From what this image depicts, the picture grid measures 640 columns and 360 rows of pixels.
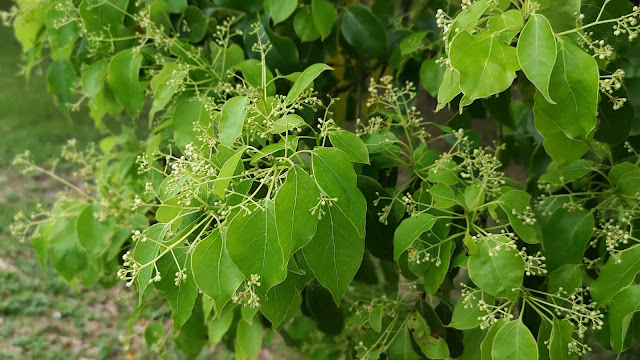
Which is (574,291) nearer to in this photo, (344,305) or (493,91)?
(493,91)

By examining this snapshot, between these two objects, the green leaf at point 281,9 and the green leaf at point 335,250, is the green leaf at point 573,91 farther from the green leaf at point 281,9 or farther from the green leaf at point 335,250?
the green leaf at point 281,9

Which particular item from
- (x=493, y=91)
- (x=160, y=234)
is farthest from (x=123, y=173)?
(x=493, y=91)

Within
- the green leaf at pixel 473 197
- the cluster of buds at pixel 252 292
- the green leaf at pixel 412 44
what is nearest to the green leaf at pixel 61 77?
the green leaf at pixel 412 44

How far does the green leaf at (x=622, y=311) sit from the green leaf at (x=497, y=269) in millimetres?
126

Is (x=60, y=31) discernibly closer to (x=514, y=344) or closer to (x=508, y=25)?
(x=508, y=25)

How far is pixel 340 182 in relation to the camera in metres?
0.73

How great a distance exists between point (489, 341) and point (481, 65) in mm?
386

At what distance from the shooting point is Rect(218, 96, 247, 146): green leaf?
791 millimetres

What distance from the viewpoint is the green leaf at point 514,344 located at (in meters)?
0.79

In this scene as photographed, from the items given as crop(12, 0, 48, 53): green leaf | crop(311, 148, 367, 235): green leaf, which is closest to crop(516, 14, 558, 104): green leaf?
crop(311, 148, 367, 235): green leaf

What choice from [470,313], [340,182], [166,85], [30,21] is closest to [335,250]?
[340,182]

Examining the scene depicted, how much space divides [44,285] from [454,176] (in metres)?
2.46

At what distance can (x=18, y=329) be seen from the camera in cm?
267

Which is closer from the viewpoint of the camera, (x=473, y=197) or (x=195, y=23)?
(x=473, y=197)
